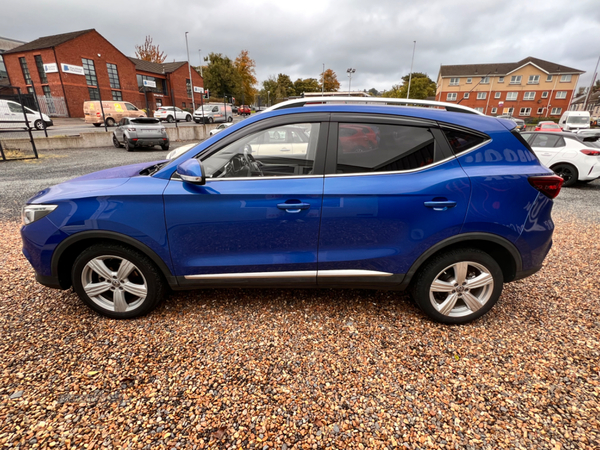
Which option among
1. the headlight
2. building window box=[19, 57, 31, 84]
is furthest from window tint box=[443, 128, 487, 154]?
building window box=[19, 57, 31, 84]

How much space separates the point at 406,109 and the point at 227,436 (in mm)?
2597

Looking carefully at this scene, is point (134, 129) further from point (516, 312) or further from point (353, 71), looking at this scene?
point (353, 71)

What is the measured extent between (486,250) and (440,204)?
709 mm

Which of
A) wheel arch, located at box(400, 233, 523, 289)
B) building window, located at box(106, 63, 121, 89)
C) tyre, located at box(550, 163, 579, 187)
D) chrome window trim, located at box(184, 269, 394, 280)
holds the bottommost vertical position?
tyre, located at box(550, 163, 579, 187)

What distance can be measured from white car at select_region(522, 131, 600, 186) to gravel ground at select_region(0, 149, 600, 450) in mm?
7371

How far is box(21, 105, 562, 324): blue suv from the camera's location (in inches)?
92.7

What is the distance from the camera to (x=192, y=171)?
7.32ft

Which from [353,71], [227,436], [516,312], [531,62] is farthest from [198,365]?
[531,62]

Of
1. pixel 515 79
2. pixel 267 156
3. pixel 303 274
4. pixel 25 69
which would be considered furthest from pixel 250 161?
pixel 515 79

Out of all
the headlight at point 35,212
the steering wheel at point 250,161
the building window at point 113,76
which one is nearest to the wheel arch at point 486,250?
the steering wheel at point 250,161

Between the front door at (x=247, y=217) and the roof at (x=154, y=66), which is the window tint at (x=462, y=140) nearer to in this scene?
the front door at (x=247, y=217)

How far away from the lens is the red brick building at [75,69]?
30703 mm

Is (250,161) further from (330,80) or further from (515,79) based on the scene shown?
(330,80)

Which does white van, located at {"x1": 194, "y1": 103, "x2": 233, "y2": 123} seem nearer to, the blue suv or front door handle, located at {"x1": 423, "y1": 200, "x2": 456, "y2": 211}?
the blue suv
